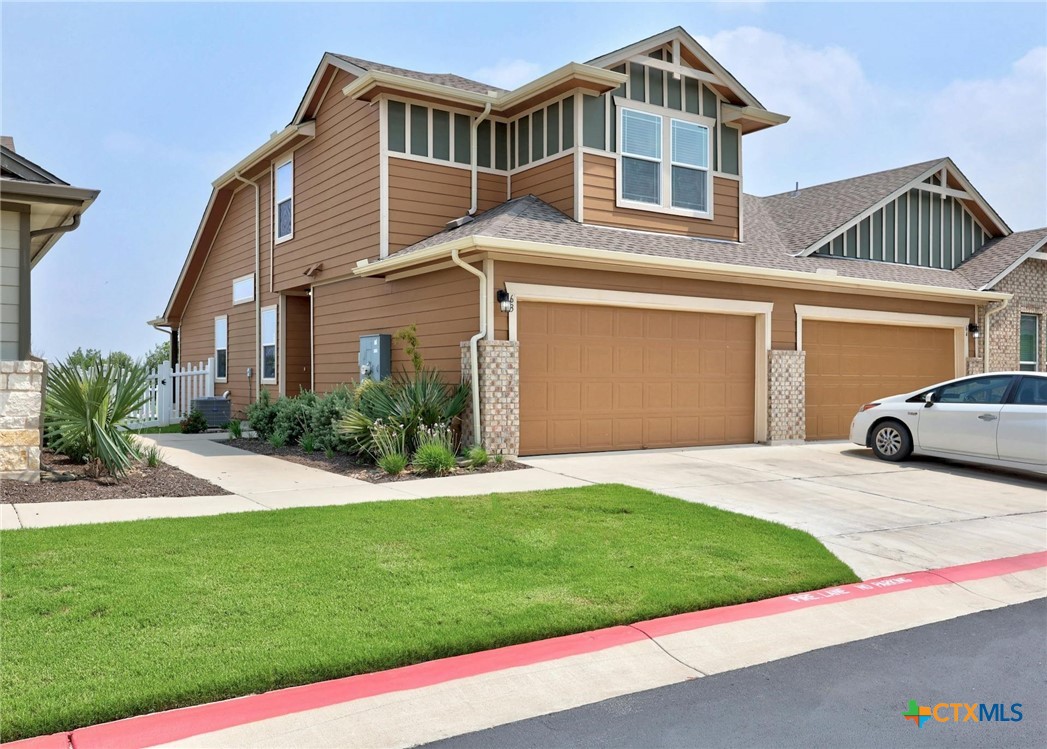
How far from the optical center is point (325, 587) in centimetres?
545

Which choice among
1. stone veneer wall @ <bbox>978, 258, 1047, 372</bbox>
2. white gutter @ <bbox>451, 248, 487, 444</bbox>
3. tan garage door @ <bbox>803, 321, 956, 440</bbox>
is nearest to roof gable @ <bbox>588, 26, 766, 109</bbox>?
tan garage door @ <bbox>803, 321, 956, 440</bbox>

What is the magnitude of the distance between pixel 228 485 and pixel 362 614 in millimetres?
5455

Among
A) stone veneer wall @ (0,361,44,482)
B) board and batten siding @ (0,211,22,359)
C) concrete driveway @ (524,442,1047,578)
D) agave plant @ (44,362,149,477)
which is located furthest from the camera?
agave plant @ (44,362,149,477)

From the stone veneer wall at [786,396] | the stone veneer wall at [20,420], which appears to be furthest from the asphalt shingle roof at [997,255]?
the stone veneer wall at [20,420]

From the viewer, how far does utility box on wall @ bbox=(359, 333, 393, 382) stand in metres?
14.0

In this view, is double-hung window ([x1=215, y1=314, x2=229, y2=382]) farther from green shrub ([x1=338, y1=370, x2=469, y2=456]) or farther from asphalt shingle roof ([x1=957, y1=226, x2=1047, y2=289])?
asphalt shingle roof ([x1=957, y1=226, x2=1047, y2=289])

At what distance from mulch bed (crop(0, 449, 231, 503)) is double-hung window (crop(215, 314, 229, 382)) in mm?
10780

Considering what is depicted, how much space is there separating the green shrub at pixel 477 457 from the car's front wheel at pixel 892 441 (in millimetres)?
6551

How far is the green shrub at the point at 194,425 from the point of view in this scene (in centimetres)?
1795

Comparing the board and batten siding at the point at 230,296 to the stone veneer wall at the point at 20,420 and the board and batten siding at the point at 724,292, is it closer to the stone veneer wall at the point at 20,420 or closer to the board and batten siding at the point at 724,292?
the board and batten siding at the point at 724,292

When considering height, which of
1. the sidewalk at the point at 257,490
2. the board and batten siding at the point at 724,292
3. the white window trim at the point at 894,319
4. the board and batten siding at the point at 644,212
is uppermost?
the board and batten siding at the point at 644,212

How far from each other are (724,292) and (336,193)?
25.0 ft

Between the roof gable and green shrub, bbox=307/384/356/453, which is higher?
the roof gable

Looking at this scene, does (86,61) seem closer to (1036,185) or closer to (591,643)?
(591,643)
